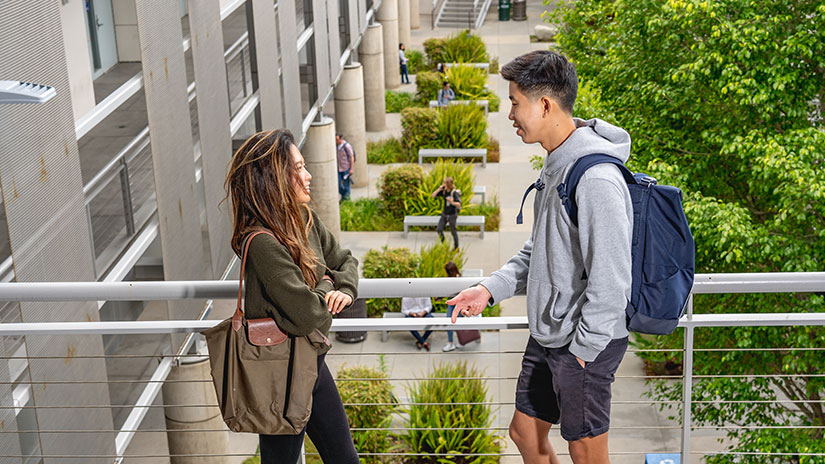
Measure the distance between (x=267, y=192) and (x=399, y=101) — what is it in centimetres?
2776

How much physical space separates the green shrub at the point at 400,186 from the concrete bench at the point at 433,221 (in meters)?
0.67

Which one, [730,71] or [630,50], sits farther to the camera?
[630,50]

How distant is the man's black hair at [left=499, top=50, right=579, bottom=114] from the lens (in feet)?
10.7

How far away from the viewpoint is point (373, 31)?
2844 centimetres

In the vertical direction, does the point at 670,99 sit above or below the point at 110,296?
below

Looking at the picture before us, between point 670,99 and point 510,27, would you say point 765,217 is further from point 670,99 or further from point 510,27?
point 510,27

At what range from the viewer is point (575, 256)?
3297 mm

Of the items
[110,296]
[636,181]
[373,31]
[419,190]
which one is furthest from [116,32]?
[373,31]

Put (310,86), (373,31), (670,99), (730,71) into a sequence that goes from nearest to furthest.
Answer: (730,71)
(670,99)
(310,86)
(373,31)

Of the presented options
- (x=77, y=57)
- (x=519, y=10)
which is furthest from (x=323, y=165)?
(x=519, y=10)

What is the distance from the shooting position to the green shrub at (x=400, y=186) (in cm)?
2089

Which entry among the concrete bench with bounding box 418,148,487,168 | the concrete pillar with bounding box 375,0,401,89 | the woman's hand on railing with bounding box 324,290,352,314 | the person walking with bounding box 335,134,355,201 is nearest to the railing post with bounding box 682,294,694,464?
the woman's hand on railing with bounding box 324,290,352,314

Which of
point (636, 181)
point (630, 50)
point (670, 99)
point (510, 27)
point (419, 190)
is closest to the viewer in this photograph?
point (636, 181)

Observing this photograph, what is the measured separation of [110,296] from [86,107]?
4535mm
